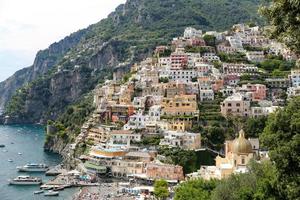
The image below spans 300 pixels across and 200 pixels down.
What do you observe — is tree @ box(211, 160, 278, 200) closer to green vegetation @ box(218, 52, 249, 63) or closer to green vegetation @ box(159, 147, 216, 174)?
green vegetation @ box(159, 147, 216, 174)

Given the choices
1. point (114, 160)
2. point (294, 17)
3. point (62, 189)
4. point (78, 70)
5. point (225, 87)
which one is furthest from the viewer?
point (78, 70)

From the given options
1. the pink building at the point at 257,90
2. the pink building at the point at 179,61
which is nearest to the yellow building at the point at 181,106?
the pink building at the point at 257,90

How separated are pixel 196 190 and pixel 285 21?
28.9 metres

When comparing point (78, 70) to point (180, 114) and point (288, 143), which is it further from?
point (288, 143)

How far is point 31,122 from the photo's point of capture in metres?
159

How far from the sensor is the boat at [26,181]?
225 ft

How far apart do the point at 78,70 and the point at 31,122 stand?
19.2 meters

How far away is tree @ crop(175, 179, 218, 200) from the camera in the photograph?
1587 inches

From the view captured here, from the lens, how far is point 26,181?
68562 millimetres

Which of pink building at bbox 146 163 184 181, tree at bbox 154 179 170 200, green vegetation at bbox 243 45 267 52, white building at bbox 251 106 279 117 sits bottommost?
tree at bbox 154 179 170 200

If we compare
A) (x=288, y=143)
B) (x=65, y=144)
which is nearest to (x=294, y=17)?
(x=288, y=143)

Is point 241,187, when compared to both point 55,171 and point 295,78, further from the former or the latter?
point 295,78

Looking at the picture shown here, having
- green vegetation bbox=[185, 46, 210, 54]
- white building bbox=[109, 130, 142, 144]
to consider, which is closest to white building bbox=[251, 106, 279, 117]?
white building bbox=[109, 130, 142, 144]

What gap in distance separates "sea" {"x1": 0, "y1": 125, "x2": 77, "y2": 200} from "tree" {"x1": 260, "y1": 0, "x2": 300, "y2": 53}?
4814 centimetres
